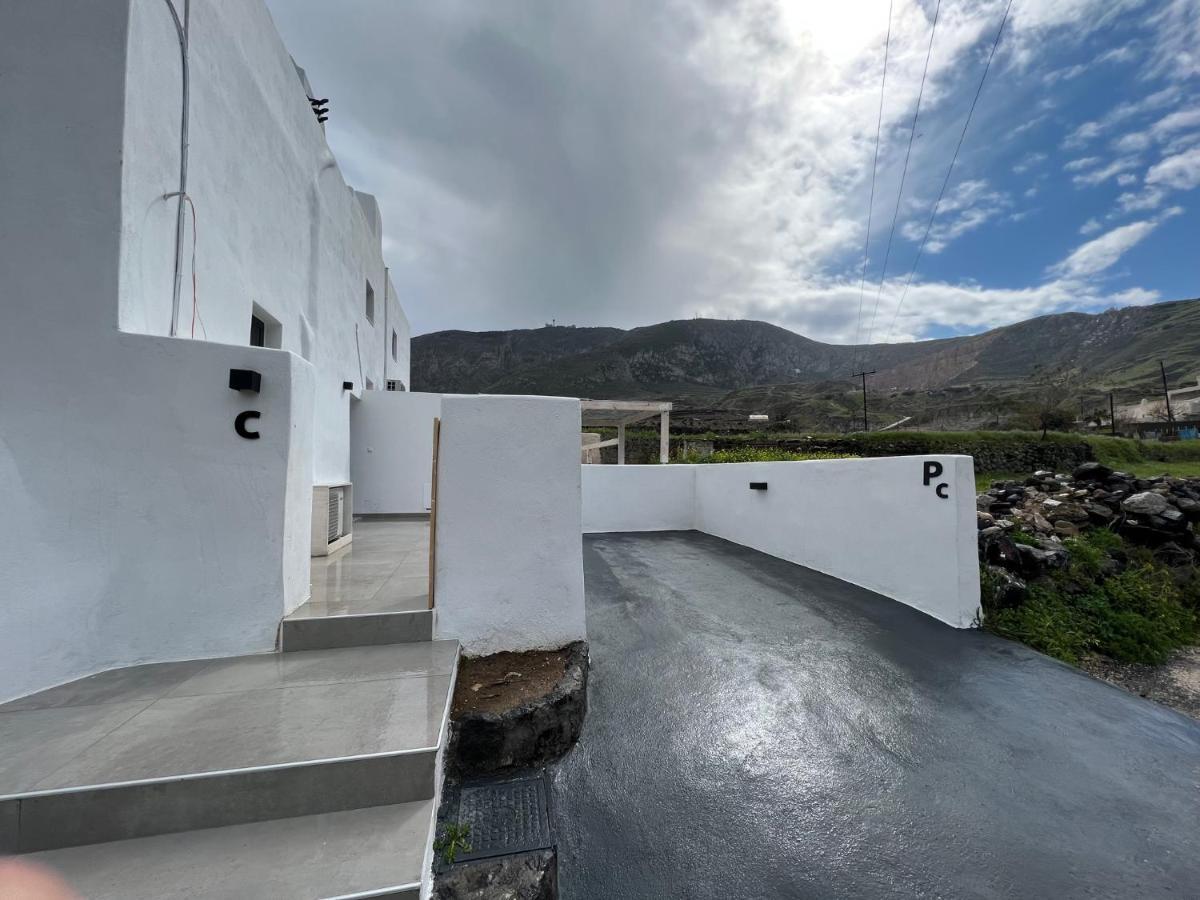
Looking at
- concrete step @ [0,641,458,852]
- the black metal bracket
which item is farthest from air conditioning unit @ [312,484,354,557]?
concrete step @ [0,641,458,852]

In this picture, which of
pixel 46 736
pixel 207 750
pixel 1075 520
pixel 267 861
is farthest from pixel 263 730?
pixel 1075 520

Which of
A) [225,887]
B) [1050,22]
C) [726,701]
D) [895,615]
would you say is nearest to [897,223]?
[1050,22]

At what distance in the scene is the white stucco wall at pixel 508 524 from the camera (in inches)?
102

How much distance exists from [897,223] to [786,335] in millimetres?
75479

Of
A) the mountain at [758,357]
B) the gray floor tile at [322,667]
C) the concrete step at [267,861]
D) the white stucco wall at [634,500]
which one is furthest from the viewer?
the mountain at [758,357]

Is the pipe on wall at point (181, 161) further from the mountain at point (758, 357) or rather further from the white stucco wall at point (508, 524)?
the mountain at point (758, 357)

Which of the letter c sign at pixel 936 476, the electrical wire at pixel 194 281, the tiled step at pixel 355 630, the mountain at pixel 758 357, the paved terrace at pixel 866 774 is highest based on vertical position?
the mountain at pixel 758 357

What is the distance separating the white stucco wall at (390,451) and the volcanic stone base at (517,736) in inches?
240

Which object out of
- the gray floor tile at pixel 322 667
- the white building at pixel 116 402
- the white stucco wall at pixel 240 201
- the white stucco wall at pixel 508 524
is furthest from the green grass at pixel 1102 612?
the white stucco wall at pixel 240 201

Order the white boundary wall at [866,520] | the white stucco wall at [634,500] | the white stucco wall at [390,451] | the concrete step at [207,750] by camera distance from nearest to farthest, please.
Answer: the concrete step at [207,750]
the white boundary wall at [866,520]
the white stucco wall at [390,451]
the white stucco wall at [634,500]

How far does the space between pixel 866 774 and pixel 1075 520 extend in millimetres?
6465

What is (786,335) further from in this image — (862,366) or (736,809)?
(736,809)

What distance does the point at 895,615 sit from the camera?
386 centimetres

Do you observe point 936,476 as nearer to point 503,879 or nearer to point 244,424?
point 503,879
